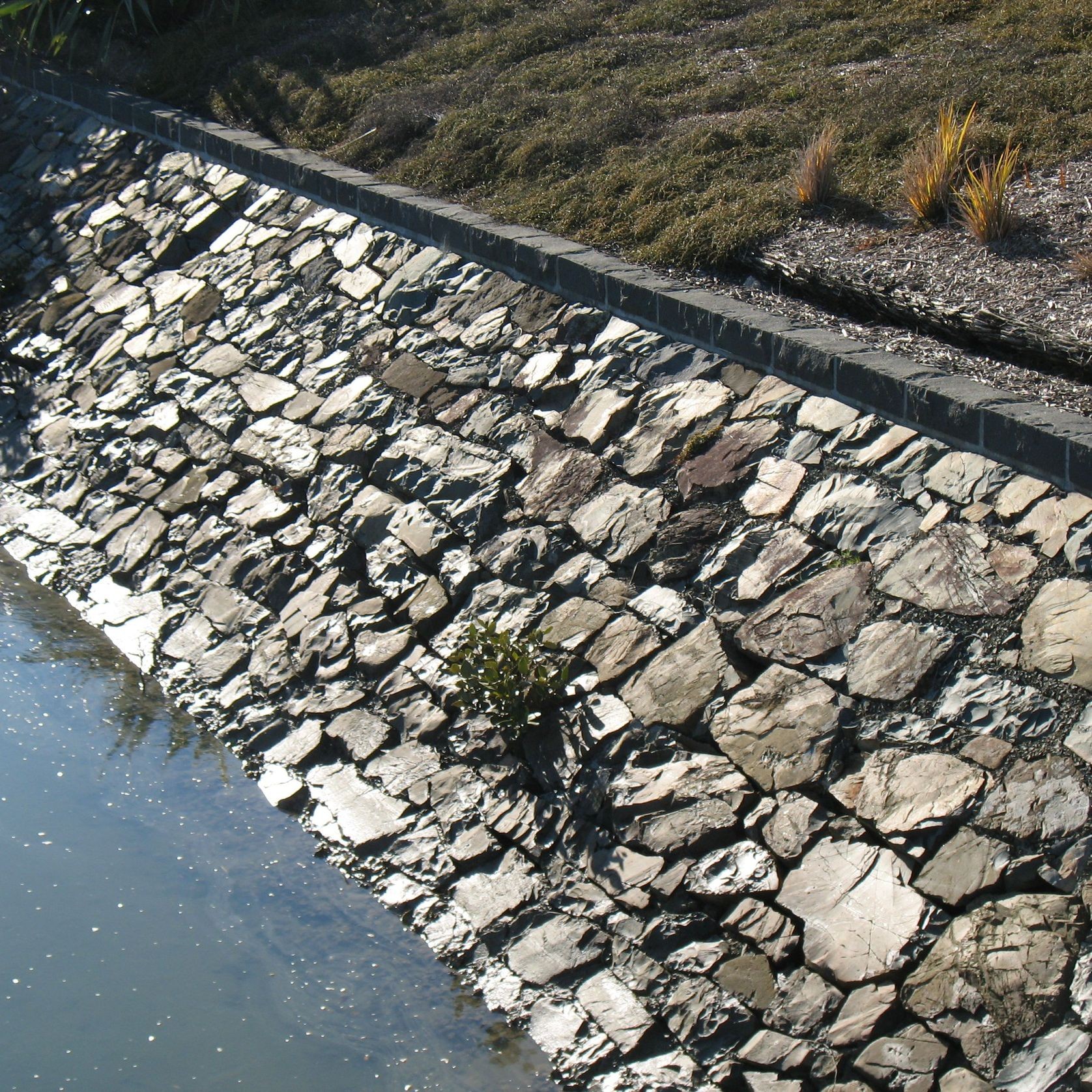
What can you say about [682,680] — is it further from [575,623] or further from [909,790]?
[909,790]

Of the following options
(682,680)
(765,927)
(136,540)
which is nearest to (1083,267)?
(682,680)

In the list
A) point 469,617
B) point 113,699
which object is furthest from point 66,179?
point 469,617

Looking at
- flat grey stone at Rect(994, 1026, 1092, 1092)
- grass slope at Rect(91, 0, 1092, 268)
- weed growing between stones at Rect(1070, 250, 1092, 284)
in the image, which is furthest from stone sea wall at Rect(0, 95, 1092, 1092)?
weed growing between stones at Rect(1070, 250, 1092, 284)

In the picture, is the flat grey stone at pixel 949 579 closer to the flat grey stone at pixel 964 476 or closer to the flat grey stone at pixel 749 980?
the flat grey stone at pixel 964 476

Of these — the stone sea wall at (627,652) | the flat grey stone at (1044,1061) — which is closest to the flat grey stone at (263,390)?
the stone sea wall at (627,652)

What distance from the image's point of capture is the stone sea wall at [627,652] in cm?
379

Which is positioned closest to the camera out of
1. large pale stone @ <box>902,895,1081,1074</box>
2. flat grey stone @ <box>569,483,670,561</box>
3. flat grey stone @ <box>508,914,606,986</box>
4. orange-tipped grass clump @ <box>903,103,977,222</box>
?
large pale stone @ <box>902,895,1081,1074</box>

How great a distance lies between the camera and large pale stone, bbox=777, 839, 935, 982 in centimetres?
377

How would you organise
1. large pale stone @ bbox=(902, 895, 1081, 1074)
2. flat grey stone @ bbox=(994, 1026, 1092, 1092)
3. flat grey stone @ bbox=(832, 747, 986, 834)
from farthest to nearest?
flat grey stone @ bbox=(832, 747, 986, 834) < large pale stone @ bbox=(902, 895, 1081, 1074) < flat grey stone @ bbox=(994, 1026, 1092, 1092)

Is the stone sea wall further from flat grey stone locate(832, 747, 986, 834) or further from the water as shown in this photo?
the water

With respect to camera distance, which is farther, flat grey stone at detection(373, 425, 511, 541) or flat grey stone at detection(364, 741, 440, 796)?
flat grey stone at detection(373, 425, 511, 541)

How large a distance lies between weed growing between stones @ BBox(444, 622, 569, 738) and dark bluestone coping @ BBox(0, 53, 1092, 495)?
1578 mm

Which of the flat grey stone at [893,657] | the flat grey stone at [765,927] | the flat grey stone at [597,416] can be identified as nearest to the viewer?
the flat grey stone at [765,927]

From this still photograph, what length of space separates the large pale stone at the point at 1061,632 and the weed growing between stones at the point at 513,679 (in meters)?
1.84
